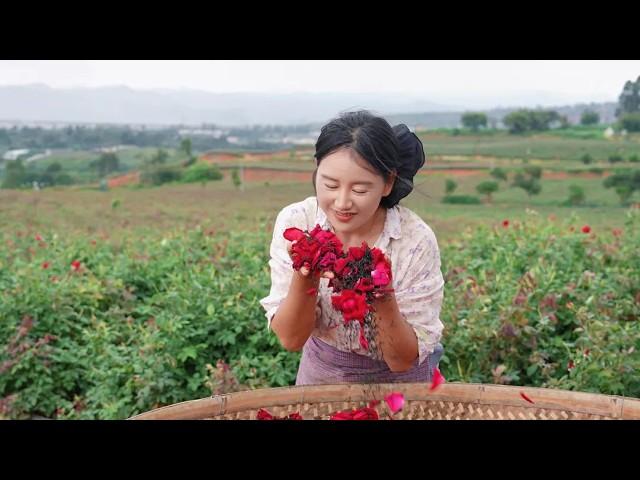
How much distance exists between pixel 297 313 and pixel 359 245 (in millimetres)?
→ 262

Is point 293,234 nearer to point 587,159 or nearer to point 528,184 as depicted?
point 528,184

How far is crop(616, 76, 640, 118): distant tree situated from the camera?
6309mm

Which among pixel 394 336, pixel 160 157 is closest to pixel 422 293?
pixel 394 336

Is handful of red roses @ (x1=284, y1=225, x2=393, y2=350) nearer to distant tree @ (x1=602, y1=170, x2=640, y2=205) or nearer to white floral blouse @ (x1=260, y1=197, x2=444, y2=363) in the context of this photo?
white floral blouse @ (x1=260, y1=197, x2=444, y2=363)

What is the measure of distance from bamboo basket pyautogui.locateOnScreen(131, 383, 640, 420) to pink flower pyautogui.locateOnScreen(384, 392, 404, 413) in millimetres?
42

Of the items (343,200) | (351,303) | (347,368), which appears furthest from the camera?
(347,368)

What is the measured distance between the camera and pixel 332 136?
195 cm

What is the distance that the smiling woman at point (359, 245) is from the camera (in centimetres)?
192

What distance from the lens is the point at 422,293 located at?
208 cm

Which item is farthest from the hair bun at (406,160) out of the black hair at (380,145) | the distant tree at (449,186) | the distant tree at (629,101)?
the distant tree at (629,101)

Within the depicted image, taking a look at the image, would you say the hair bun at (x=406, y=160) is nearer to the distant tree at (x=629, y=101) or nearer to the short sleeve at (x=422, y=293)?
the short sleeve at (x=422, y=293)

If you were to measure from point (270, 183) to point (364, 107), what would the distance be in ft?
12.8

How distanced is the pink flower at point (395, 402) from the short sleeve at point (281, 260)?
314mm

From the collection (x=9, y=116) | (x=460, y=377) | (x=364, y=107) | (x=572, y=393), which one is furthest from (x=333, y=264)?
(x=9, y=116)
